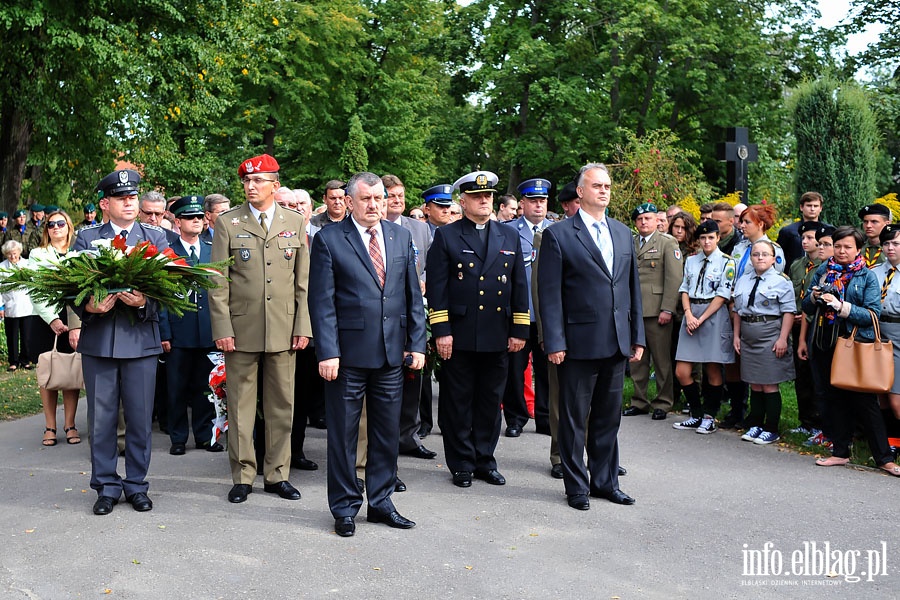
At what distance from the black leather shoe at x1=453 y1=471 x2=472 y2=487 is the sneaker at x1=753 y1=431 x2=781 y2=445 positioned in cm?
296

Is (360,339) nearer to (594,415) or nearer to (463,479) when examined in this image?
(463,479)

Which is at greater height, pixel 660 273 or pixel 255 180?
pixel 255 180

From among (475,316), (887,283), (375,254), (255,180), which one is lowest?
(475,316)

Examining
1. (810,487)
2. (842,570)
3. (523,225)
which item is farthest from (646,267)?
(842,570)

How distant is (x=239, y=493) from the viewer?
261 inches

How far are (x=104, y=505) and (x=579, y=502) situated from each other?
3.15 meters

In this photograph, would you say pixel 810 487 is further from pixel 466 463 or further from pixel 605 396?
pixel 466 463

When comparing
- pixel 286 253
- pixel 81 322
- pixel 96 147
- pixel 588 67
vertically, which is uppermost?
pixel 588 67

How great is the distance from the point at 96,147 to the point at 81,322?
14.3 meters

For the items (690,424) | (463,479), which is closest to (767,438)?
(690,424)

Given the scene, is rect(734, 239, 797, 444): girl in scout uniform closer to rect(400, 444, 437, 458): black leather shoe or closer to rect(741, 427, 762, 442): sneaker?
rect(741, 427, 762, 442): sneaker

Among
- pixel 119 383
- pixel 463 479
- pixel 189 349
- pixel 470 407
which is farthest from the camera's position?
pixel 189 349

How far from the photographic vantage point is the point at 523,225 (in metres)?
9.11

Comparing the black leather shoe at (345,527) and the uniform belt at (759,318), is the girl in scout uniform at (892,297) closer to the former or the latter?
the uniform belt at (759,318)
